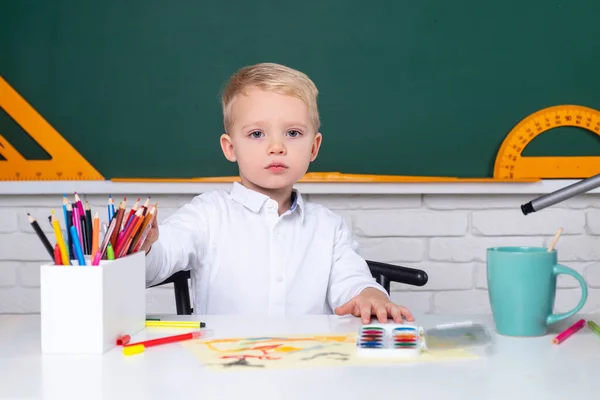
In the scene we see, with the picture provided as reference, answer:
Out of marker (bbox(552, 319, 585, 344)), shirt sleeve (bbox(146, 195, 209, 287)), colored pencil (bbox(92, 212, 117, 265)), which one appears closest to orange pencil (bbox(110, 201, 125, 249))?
colored pencil (bbox(92, 212, 117, 265))

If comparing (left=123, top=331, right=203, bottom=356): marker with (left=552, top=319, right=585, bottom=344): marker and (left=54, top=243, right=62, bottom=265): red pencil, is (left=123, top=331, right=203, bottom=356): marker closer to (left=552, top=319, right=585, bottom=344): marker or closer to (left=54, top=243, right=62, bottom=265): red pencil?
(left=54, top=243, right=62, bottom=265): red pencil

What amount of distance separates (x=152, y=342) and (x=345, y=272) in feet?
1.99

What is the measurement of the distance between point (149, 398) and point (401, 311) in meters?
0.44

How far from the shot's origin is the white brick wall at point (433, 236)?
→ 1.88 m

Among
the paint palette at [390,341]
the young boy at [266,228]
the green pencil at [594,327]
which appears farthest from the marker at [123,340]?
the green pencil at [594,327]

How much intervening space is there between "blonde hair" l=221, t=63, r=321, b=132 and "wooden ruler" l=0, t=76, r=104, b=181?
2.00ft

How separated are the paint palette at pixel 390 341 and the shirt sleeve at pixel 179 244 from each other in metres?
0.44

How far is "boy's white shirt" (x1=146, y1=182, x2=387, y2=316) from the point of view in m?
1.38

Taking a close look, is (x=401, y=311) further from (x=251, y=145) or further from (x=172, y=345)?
(x=251, y=145)

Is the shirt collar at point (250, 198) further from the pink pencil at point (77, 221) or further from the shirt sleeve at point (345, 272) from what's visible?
the pink pencil at point (77, 221)

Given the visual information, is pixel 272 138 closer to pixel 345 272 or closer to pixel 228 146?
pixel 228 146

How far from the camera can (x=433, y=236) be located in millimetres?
1889

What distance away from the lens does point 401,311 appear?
3.21 feet

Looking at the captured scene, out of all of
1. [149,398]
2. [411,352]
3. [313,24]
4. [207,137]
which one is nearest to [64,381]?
[149,398]
